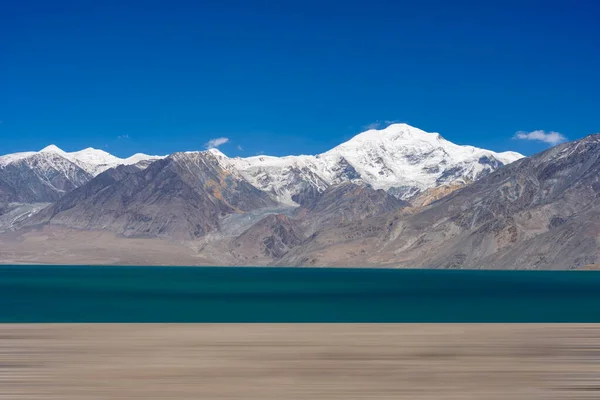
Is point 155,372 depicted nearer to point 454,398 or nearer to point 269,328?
point 454,398

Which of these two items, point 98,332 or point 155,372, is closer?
point 155,372

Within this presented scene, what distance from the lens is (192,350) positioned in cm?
2925

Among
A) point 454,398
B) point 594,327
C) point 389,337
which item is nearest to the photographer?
point 454,398

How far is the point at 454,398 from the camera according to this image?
2050cm

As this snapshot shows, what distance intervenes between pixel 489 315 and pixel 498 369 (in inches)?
1844

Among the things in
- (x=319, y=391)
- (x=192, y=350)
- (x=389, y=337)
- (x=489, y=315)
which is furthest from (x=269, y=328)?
(x=489, y=315)

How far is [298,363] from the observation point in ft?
85.6

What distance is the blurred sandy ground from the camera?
840 inches

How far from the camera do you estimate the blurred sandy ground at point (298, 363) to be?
21.3m

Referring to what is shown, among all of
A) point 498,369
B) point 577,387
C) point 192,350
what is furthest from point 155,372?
point 577,387

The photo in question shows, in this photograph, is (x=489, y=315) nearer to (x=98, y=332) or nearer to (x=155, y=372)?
(x=98, y=332)

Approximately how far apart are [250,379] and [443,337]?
42.9 ft

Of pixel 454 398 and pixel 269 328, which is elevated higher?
pixel 269 328

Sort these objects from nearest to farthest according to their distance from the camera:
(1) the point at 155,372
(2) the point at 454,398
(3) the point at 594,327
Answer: (2) the point at 454,398 → (1) the point at 155,372 → (3) the point at 594,327
